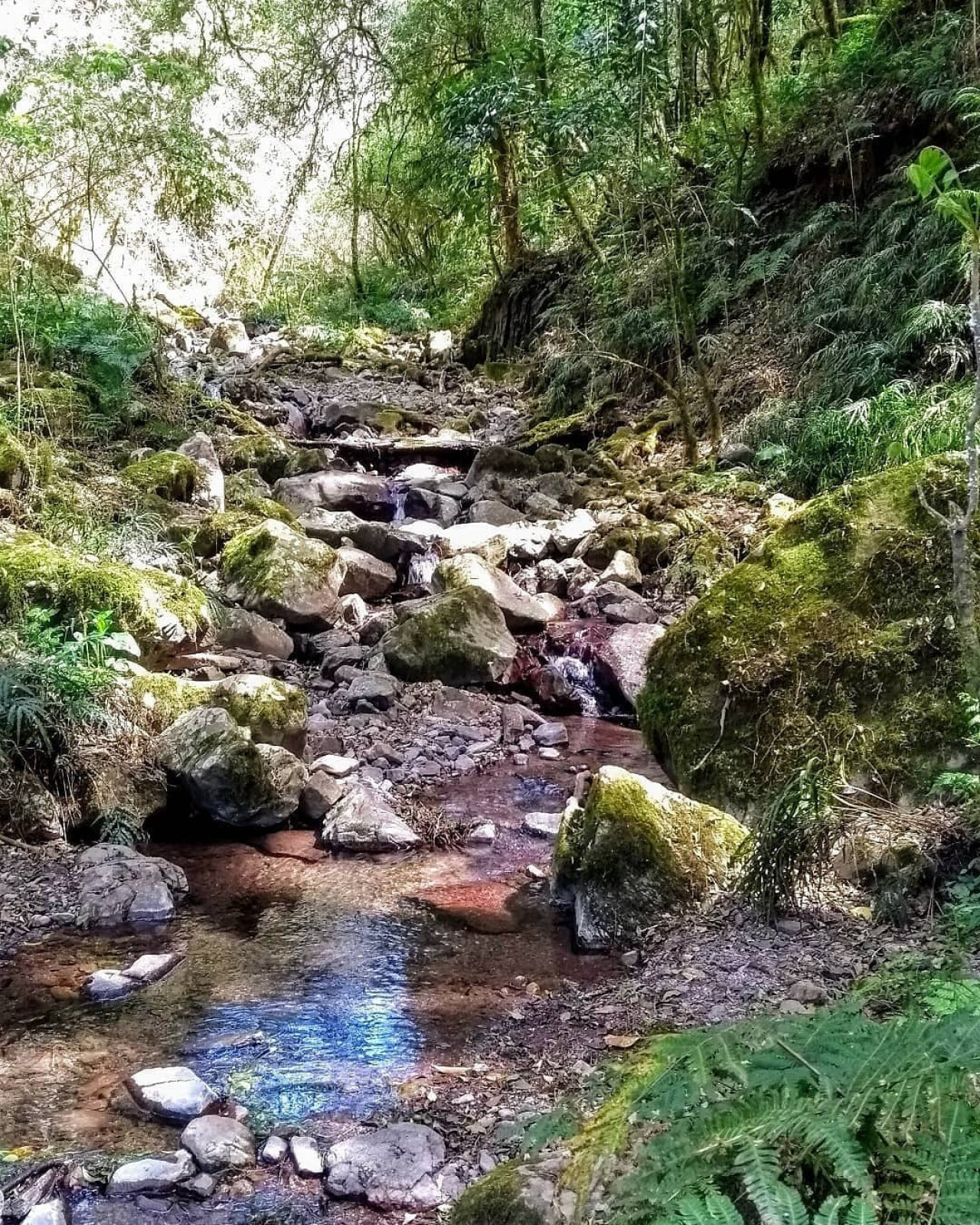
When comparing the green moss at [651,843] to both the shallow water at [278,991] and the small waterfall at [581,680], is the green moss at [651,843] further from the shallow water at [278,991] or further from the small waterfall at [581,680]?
the small waterfall at [581,680]

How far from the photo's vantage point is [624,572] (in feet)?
27.2

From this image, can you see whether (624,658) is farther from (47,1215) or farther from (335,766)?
(47,1215)

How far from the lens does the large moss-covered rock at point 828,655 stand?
3.59m

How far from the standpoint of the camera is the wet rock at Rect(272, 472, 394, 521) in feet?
31.9

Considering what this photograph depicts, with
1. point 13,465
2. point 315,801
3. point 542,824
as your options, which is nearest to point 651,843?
point 542,824

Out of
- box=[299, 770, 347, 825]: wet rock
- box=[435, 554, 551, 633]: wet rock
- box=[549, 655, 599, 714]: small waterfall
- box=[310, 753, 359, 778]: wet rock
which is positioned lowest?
box=[299, 770, 347, 825]: wet rock

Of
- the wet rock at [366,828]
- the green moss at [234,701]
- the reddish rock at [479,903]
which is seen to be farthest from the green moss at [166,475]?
the reddish rock at [479,903]

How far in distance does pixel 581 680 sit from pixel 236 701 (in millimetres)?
2631

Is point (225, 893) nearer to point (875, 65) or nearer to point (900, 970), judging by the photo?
point (900, 970)

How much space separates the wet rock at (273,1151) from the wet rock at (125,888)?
164cm

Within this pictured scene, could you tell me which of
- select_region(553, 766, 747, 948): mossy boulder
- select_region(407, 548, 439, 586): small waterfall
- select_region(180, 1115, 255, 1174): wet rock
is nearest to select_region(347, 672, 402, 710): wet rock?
select_region(407, 548, 439, 586): small waterfall

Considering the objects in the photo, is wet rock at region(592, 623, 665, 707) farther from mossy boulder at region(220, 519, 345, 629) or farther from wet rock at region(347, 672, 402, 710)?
mossy boulder at region(220, 519, 345, 629)

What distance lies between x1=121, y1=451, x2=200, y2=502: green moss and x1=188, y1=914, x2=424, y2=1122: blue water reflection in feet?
18.8

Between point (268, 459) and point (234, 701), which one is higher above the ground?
point (268, 459)
